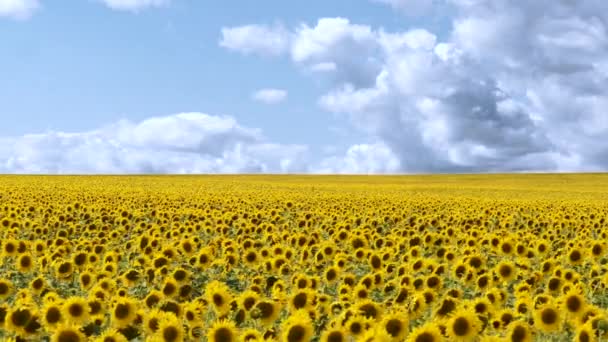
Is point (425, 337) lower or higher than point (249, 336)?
higher

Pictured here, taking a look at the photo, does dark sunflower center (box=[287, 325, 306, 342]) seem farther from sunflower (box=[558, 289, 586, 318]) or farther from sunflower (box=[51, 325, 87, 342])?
sunflower (box=[558, 289, 586, 318])

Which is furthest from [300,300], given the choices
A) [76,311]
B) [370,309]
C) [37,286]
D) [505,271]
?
[505,271]

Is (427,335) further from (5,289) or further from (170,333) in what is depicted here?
(5,289)

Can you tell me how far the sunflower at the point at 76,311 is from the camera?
24.8ft

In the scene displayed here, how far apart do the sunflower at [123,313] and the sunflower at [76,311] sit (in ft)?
0.99

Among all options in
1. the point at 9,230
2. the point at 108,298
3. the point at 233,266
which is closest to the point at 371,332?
the point at 108,298

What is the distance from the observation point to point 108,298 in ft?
28.6

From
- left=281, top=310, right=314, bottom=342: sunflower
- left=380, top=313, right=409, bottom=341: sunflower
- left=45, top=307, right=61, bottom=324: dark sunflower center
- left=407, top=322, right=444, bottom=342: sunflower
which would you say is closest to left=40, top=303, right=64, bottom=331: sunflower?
left=45, top=307, right=61, bottom=324: dark sunflower center

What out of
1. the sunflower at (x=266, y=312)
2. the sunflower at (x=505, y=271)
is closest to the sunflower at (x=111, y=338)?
the sunflower at (x=266, y=312)

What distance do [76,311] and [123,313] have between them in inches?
18.8

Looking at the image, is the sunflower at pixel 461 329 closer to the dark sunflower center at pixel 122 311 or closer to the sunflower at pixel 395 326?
the sunflower at pixel 395 326

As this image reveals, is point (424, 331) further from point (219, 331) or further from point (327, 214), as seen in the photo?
point (327, 214)

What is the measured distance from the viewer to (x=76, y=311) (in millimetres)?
7602

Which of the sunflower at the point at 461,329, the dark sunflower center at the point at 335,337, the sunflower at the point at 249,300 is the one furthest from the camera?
the sunflower at the point at 249,300
